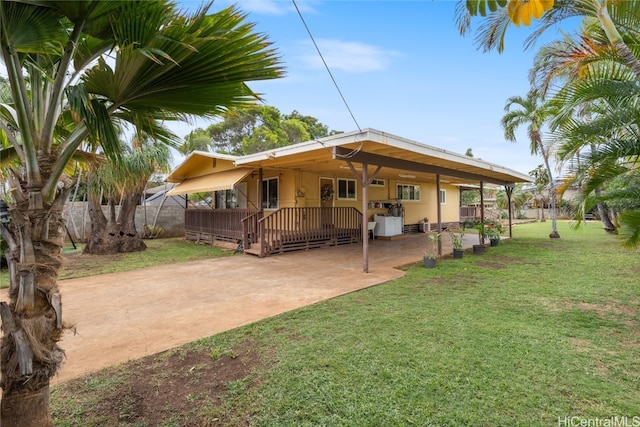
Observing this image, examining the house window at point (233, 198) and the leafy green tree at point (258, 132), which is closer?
the house window at point (233, 198)

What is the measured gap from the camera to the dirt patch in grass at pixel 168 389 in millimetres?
2199

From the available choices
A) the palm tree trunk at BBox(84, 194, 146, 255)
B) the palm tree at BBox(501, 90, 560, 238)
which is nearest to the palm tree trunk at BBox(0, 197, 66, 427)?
the palm tree trunk at BBox(84, 194, 146, 255)

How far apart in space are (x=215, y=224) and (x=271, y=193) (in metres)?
2.47

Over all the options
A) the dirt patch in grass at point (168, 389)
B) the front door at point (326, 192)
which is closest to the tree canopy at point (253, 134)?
the front door at point (326, 192)

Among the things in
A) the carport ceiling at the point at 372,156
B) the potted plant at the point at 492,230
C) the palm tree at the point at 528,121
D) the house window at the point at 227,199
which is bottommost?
the potted plant at the point at 492,230

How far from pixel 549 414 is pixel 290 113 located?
31458 mm

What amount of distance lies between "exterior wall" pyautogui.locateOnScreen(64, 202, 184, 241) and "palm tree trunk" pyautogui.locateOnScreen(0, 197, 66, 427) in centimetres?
1257

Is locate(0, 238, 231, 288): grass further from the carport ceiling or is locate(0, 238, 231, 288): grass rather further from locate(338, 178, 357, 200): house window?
locate(338, 178, 357, 200): house window

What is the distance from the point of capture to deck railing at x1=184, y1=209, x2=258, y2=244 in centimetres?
1055

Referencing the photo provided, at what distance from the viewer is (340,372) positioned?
270 centimetres

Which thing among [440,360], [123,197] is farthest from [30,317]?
[123,197]

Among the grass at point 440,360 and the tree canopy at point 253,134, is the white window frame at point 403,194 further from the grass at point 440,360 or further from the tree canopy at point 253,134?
the tree canopy at point 253,134

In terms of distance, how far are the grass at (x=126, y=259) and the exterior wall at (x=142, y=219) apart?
4.05 feet

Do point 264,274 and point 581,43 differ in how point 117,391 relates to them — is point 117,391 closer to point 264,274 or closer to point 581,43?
point 264,274
